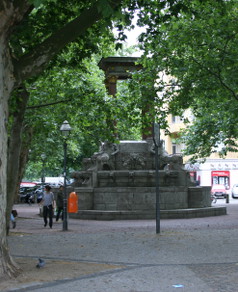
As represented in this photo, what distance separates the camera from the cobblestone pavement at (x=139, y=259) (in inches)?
306

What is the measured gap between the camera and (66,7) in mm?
15359

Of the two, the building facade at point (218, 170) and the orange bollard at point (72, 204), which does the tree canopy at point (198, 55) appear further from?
the building facade at point (218, 170)

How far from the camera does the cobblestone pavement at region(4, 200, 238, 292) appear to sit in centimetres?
777

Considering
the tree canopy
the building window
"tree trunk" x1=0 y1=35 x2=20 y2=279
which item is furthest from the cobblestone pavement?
the building window

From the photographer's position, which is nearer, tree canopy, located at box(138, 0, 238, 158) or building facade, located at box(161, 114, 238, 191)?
tree canopy, located at box(138, 0, 238, 158)

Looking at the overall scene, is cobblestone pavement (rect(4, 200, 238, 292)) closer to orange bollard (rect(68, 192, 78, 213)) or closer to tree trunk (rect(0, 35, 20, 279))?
tree trunk (rect(0, 35, 20, 279))

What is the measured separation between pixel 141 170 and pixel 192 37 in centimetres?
816

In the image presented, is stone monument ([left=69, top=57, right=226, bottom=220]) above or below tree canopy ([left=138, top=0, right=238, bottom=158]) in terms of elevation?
below

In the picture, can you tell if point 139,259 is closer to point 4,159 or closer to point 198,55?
point 4,159

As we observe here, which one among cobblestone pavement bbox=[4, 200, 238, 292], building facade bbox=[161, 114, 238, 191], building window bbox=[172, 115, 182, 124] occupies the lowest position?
cobblestone pavement bbox=[4, 200, 238, 292]

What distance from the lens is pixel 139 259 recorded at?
10.5 meters

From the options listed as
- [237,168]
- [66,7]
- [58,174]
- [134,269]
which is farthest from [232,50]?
[58,174]

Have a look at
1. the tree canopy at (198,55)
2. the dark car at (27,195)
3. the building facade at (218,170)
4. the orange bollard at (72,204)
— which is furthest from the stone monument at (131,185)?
the building facade at (218,170)

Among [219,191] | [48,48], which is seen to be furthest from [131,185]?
[219,191]
